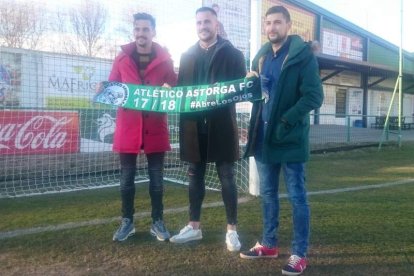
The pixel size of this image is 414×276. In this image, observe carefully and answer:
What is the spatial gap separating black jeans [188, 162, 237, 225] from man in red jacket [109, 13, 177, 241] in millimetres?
328

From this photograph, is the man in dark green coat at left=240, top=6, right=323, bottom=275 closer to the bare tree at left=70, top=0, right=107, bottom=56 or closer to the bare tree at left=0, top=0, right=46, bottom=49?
the bare tree at left=70, top=0, right=107, bottom=56

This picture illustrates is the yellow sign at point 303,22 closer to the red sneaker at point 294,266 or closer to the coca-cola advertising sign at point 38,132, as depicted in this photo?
the coca-cola advertising sign at point 38,132

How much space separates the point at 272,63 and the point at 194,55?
76 cm

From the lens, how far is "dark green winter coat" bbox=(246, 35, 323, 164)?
3301 millimetres

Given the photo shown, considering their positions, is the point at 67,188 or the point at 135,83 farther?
the point at 67,188

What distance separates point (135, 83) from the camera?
414 centimetres

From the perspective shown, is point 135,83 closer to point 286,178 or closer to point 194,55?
point 194,55

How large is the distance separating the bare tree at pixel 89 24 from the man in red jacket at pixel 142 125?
5.59m

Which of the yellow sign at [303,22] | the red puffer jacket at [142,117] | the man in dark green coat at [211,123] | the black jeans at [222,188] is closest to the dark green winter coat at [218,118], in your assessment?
the man in dark green coat at [211,123]

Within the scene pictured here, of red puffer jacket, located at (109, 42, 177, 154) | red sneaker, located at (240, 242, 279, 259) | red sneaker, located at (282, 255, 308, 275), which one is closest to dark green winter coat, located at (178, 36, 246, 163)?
red puffer jacket, located at (109, 42, 177, 154)

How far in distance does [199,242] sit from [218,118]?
1.19 metres

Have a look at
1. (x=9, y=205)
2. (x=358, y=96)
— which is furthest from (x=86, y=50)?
(x=358, y=96)

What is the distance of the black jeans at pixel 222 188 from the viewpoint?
3.96 metres

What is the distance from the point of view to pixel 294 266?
10.9ft
